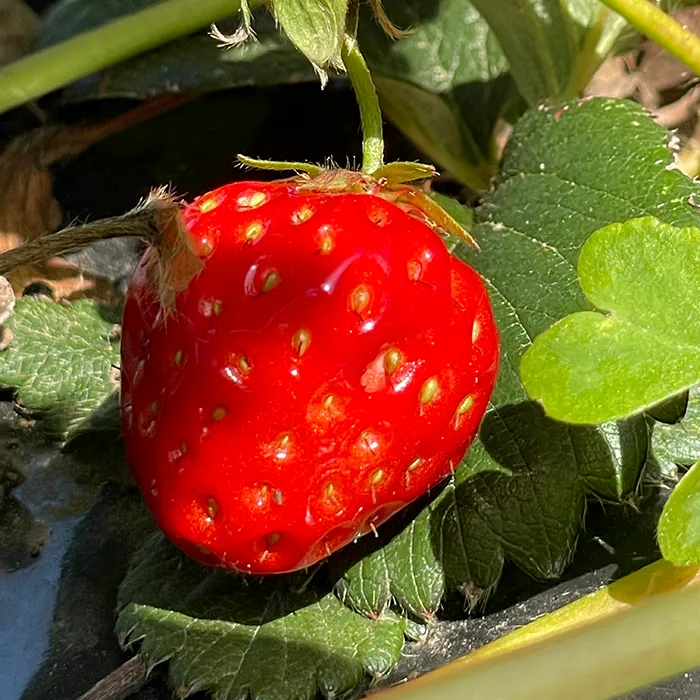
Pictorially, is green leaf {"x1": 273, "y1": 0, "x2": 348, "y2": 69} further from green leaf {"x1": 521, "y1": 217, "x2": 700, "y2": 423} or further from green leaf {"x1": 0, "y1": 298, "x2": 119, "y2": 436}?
green leaf {"x1": 0, "y1": 298, "x2": 119, "y2": 436}

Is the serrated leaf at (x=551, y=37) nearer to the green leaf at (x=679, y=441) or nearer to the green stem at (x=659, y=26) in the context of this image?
the green stem at (x=659, y=26)

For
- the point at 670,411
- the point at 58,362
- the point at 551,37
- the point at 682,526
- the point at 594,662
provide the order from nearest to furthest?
1. the point at 594,662
2. the point at 682,526
3. the point at 670,411
4. the point at 58,362
5. the point at 551,37

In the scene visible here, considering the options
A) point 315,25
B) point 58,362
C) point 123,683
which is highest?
point 315,25

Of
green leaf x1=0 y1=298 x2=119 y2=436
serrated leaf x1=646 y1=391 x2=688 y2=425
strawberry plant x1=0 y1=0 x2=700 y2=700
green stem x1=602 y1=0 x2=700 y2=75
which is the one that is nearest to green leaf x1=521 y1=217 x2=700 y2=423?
strawberry plant x1=0 y1=0 x2=700 y2=700

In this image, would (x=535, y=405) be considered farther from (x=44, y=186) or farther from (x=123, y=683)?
(x=44, y=186)

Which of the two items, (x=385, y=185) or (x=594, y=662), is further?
(x=385, y=185)

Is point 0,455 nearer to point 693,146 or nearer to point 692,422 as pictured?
point 692,422

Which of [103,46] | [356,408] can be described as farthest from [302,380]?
[103,46]

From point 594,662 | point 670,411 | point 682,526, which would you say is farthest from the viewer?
point 670,411
